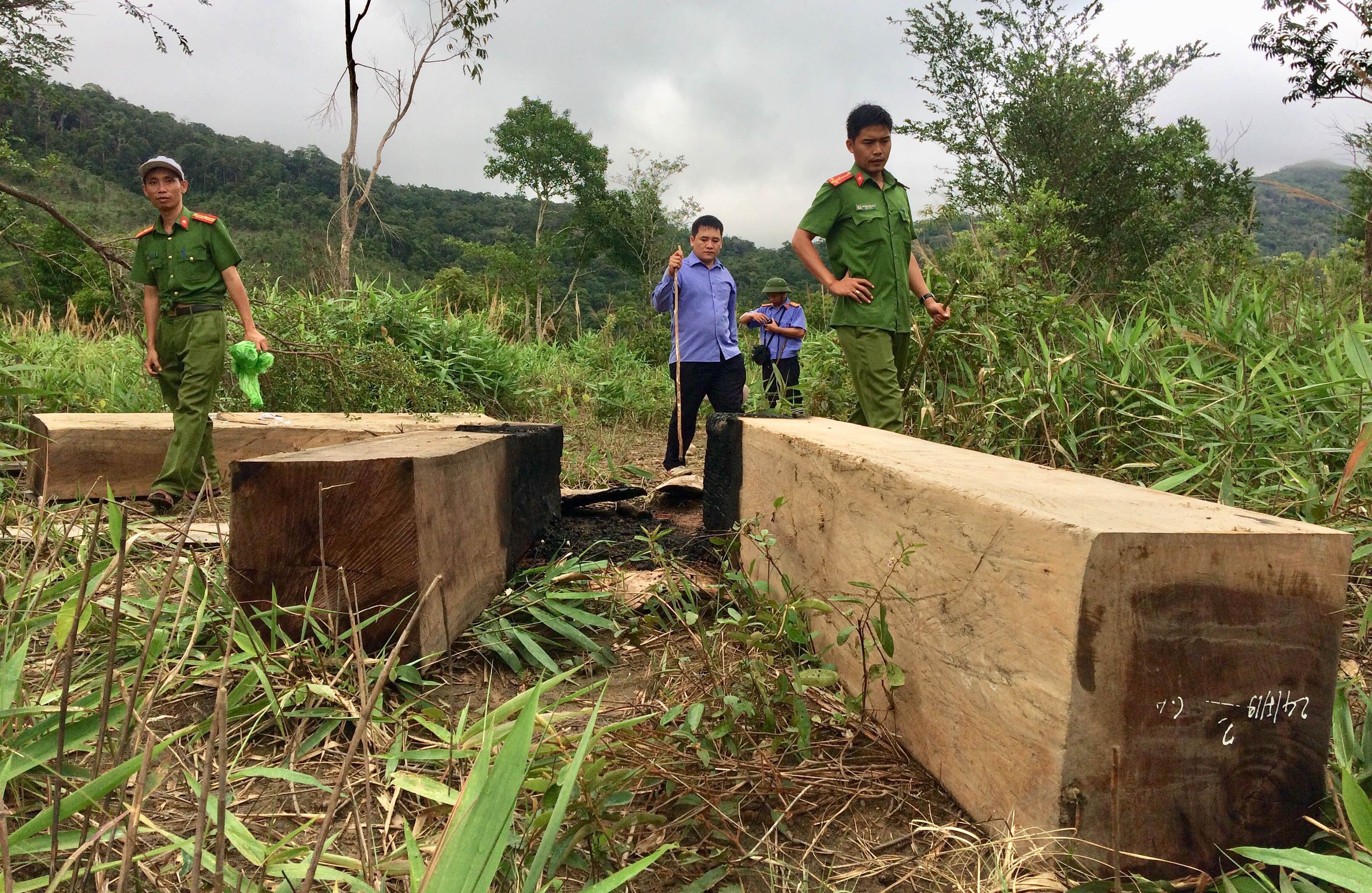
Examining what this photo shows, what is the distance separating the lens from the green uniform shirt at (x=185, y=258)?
392cm

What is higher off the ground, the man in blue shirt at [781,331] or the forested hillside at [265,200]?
the forested hillside at [265,200]

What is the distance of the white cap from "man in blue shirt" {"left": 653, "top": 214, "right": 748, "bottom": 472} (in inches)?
100

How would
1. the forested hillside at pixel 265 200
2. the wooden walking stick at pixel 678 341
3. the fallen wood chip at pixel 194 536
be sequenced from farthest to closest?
the forested hillside at pixel 265 200
the wooden walking stick at pixel 678 341
the fallen wood chip at pixel 194 536

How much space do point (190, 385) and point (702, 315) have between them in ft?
9.12

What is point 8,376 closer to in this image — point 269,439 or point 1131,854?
point 269,439

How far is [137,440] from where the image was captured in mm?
4125

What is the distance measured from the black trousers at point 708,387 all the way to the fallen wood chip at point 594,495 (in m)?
1.10

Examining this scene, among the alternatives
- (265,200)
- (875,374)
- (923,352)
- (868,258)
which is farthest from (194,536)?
(265,200)

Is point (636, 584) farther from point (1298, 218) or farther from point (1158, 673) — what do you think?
point (1298, 218)

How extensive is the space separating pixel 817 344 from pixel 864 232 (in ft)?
5.32

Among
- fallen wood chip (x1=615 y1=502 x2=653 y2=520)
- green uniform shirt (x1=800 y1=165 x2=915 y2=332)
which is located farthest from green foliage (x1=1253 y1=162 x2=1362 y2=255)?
fallen wood chip (x1=615 y1=502 x2=653 y2=520)

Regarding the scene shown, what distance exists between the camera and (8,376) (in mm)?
4117

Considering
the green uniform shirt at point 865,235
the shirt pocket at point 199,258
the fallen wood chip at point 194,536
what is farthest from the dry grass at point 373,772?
the shirt pocket at point 199,258

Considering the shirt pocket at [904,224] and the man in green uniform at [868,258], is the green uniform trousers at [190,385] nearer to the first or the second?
the man in green uniform at [868,258]
